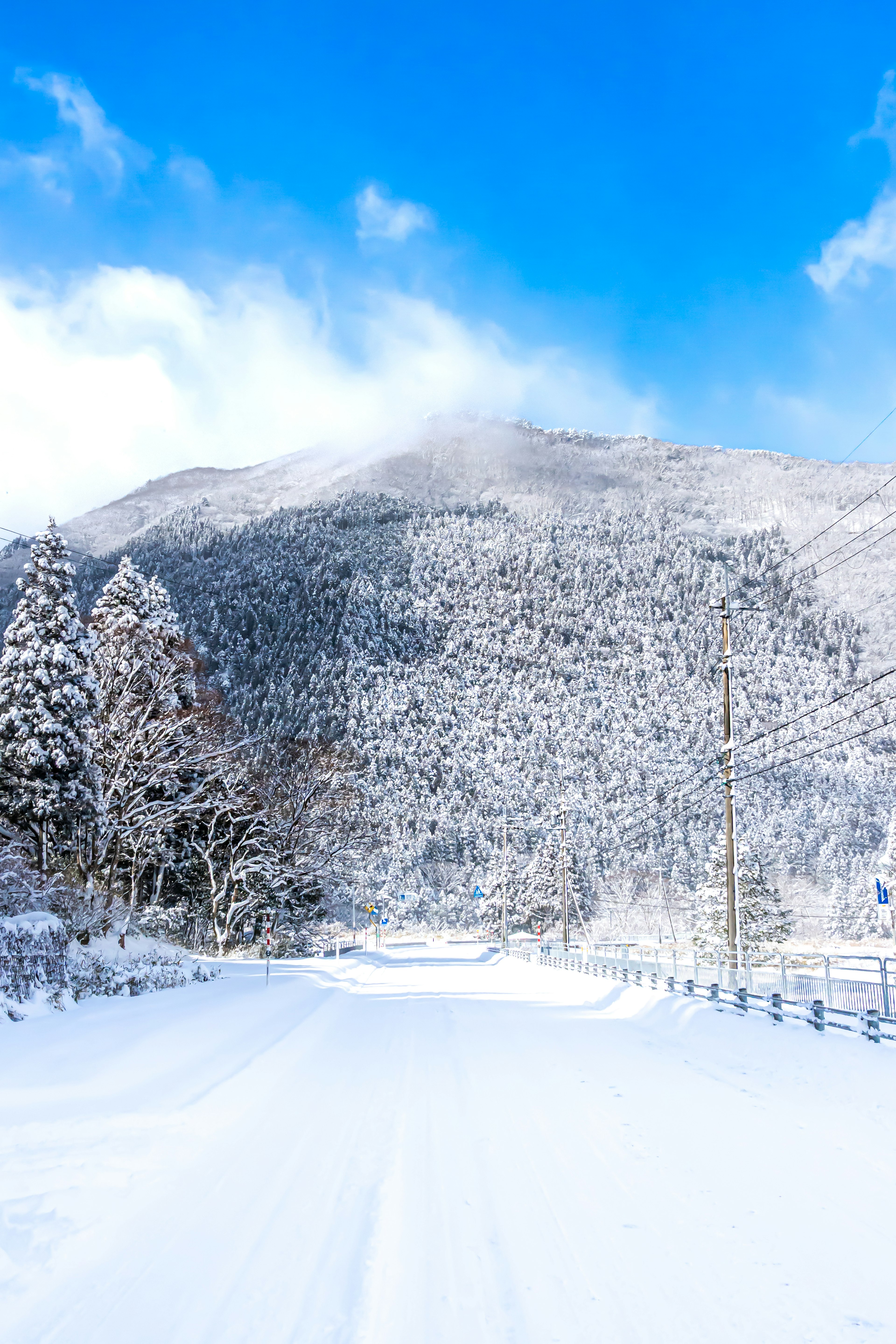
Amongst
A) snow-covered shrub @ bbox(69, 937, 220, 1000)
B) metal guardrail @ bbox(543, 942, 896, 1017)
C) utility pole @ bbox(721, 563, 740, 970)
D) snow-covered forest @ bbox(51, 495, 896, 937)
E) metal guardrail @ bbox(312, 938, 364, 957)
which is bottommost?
metal guardrail @ bbox(312, 938, 364, 957)

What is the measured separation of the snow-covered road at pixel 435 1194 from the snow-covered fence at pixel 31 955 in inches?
78.6

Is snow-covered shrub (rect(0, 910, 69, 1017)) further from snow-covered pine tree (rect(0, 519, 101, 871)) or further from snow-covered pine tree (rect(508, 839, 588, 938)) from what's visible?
snow-covered pine tree (rect(508, 839, 588, 938))

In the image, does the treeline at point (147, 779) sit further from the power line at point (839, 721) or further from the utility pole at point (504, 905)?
the power line at point (839, 721)

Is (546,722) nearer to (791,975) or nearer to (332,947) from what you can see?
(332,947)

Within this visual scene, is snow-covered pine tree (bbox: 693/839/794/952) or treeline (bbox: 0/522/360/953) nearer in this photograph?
treeline (bbox: 0/522/360/953)

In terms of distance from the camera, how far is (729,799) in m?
24.6

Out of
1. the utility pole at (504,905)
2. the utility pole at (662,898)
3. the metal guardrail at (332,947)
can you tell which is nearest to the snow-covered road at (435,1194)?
the metal guardrail at (332,947)

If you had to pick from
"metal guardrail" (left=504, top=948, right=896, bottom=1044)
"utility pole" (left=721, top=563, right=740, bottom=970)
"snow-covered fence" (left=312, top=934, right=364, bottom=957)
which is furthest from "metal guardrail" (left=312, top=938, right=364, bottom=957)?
"utility pole" (left=721, top=563, right=740, bottom=970)

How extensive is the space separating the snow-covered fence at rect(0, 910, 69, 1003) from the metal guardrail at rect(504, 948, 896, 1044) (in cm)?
1319

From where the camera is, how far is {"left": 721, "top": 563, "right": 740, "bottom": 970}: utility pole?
23.9 metres

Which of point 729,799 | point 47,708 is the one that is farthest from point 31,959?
point 729,799

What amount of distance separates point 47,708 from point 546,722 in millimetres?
127247

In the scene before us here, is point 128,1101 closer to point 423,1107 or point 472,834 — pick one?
point 423,1107

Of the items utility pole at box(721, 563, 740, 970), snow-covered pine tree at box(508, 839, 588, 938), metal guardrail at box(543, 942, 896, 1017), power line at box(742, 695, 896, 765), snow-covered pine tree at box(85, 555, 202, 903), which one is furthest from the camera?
snow-covered pine tree at box(508, 839, 588, 938)
